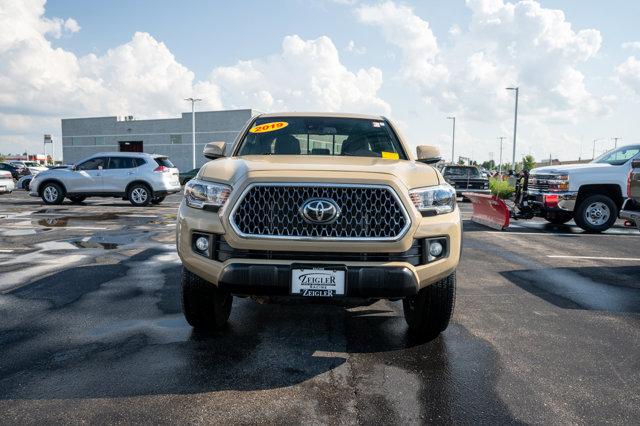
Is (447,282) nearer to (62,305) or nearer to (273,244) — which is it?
(273,244)

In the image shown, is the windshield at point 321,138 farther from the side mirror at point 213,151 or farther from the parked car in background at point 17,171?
the parked car in background at point 17,171

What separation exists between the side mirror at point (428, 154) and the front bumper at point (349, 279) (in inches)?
72.8

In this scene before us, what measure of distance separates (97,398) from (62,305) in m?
2.23

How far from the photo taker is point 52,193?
1748cm

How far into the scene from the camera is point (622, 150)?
1158 cm

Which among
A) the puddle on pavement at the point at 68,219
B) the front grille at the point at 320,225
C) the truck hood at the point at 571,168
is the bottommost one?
the puddle on pavement at the point at 68,219

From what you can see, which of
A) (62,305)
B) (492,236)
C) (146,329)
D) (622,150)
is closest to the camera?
(146,329)

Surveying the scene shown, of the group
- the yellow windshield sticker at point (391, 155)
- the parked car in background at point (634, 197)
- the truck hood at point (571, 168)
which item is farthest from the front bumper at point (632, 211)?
the yellow windshield sticker at point (391, 155)

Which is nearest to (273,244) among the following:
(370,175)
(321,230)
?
(321,230)

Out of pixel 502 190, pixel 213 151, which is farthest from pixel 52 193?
pixel 502 190

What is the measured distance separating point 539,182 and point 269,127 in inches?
349

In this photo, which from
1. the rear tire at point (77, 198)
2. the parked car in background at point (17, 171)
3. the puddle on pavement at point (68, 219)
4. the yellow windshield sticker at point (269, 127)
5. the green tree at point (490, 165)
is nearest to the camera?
the yellow windshield sticker at point (269, 127)

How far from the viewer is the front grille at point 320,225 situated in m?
3.27

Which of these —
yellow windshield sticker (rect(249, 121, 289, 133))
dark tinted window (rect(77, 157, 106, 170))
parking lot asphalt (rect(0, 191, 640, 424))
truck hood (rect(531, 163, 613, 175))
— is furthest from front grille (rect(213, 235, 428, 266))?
dark tinted window (rect(77, 157, 106, 170))
